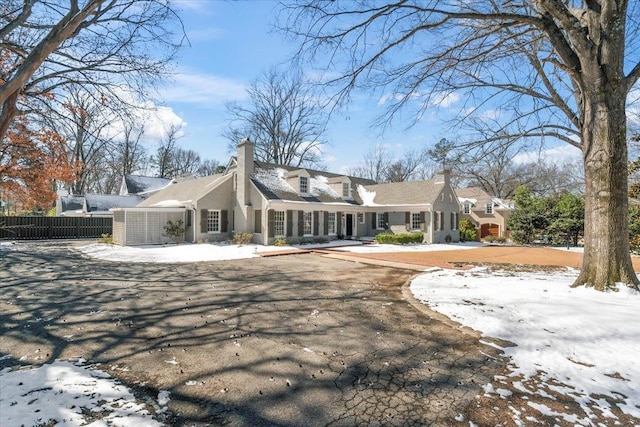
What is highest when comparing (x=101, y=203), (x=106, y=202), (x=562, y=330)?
(x=106, y=202)

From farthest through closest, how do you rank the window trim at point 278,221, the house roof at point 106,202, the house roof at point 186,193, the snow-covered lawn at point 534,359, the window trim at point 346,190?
the house roof at point 106,202 → the window trim at point 346,190 → the house roof at point 186,193 → the window trim at point 278,221 → the snow-covered lawn at point 534,359

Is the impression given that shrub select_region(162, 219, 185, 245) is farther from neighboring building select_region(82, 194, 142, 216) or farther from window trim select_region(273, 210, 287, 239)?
neighboring building select_region(82, 194, 142, 216)

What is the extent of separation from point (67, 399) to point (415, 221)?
21925 mm

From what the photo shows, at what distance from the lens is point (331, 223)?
72.8ft

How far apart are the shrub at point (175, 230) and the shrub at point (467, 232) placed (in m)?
21.0

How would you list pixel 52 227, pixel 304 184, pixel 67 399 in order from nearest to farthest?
pixel 67 399
pixel 304 184
pixel 52 227

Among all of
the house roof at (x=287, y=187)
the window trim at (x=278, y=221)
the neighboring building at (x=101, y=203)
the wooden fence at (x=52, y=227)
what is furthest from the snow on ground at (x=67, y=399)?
the neighboring building at (x=101, y=203)

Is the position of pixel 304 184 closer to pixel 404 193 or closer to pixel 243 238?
pixel 243 238

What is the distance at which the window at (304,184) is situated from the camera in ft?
70.2

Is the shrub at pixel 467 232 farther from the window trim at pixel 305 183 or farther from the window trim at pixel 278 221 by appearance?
the window trim at pixel 278 221

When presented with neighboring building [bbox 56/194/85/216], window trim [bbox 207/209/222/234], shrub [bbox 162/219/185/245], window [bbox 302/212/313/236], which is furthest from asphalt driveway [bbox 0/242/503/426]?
neighboring building [bbox 56/194/85/216]

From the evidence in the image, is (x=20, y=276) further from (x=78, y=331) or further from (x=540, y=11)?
(x=540, y=11)

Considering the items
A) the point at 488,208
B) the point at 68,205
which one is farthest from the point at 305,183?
the point at 68,205

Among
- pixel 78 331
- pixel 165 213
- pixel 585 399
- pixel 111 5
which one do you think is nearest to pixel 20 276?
pixel 78 331
